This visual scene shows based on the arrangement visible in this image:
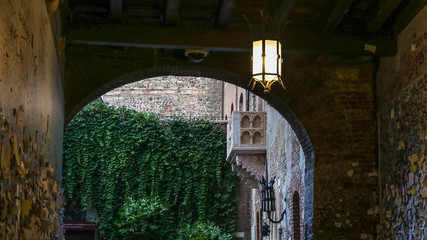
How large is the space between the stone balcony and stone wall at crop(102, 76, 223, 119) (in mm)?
9009

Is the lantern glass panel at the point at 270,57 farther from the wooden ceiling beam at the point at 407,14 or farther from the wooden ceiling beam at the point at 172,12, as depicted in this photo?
the wooden ceiling beam at the point at 407,14

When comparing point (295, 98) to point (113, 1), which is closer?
point (113, 1)

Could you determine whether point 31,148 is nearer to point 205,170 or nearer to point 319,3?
point 319,3

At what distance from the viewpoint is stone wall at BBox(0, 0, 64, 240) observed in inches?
125

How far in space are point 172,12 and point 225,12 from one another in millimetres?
593

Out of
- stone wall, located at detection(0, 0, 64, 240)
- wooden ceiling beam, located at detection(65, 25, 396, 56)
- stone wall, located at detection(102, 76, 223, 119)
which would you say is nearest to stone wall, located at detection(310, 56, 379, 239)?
wooden ceiling beam, located at detection(65, 25, 396, 56)

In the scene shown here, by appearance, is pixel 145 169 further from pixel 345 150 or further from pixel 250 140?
pixel 345 150

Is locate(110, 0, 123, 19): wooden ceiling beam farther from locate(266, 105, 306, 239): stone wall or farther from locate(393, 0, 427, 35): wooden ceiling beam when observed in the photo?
locate(266, 105, 306, 239): stone wall

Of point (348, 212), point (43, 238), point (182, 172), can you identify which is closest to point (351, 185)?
point (348, 212)

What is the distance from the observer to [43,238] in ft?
17.1

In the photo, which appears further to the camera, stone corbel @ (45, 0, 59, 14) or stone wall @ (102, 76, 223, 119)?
stone wall @ (102, 76, 223, 119)

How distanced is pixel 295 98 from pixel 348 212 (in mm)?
1611

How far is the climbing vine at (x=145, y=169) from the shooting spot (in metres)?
20.3

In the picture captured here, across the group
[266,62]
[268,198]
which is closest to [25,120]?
[266,62]
